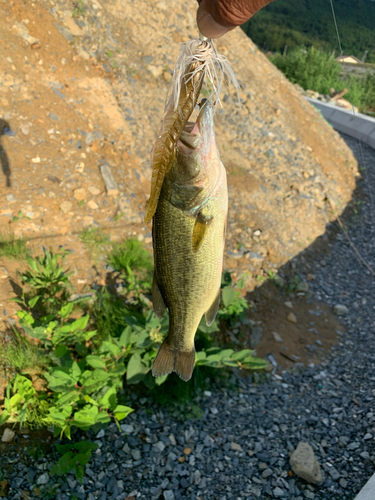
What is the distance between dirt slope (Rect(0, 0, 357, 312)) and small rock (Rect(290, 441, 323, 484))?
7.97 feet

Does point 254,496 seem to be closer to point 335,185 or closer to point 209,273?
point 209,273

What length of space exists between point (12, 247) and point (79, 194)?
1.15m

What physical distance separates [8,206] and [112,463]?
2.89 metres

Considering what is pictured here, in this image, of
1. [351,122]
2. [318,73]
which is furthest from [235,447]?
[318,73]

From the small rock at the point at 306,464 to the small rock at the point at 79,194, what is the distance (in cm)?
361

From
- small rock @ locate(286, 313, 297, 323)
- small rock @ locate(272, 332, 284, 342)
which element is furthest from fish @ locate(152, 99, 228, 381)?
small rock @ locate(286, 313, 297, 323)

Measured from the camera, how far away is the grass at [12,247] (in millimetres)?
3955

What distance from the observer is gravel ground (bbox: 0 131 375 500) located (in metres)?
2.98

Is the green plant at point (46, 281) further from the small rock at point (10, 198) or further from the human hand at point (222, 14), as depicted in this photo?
the human hand at point (222, 14)

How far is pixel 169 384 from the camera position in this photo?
3611 mm

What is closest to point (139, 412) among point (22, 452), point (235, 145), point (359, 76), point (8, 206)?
point (22, 452)

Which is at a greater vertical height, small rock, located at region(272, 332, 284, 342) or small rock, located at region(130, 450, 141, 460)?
small rock, located at region(130, 450, 141, 460)

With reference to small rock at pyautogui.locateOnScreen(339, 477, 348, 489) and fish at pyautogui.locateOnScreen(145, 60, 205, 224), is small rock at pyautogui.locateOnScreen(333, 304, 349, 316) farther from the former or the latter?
fish at pyautogui.locateOnScreen(145, 60, 205, 224)

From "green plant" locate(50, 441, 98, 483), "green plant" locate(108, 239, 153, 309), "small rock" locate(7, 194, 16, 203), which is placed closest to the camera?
"green plant" locate(50, 441, 98, 483)
